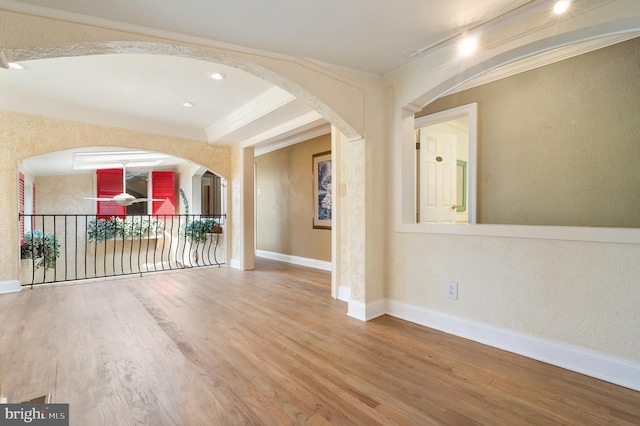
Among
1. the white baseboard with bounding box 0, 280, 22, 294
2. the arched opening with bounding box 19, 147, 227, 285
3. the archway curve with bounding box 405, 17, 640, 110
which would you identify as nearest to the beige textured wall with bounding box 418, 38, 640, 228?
the archway curve with bounding box 405, 17, 640, 110

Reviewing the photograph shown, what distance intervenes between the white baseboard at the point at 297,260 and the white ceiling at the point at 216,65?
7.82 feet

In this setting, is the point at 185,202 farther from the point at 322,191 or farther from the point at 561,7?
the point at 561,7

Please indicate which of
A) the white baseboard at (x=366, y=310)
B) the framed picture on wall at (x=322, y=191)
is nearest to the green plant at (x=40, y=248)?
the framed picture on wall at (x=322, y=191)

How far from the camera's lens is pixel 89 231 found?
7.49 m

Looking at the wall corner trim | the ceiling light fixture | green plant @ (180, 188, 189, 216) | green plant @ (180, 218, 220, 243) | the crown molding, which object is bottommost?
the wall corner trim

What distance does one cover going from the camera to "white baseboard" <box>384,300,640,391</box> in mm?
1729

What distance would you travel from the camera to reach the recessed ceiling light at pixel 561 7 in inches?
69.1

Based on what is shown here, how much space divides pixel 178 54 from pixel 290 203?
13.9 ft

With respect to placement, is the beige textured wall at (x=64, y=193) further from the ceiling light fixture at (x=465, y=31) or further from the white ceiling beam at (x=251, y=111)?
the ceiling light fixture at (x=465, y=31)

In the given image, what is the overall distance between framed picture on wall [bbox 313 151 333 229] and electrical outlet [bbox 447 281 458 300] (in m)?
2.91

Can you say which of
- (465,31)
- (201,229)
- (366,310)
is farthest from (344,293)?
(201,229)

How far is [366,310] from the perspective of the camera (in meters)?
2.78

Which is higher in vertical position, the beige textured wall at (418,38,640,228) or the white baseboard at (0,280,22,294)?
the beige textured wall at (418,38,640,228)

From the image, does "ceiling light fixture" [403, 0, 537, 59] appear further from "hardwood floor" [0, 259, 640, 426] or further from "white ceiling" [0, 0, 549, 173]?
"hardwood floor" [0, 259, 640, 426]
